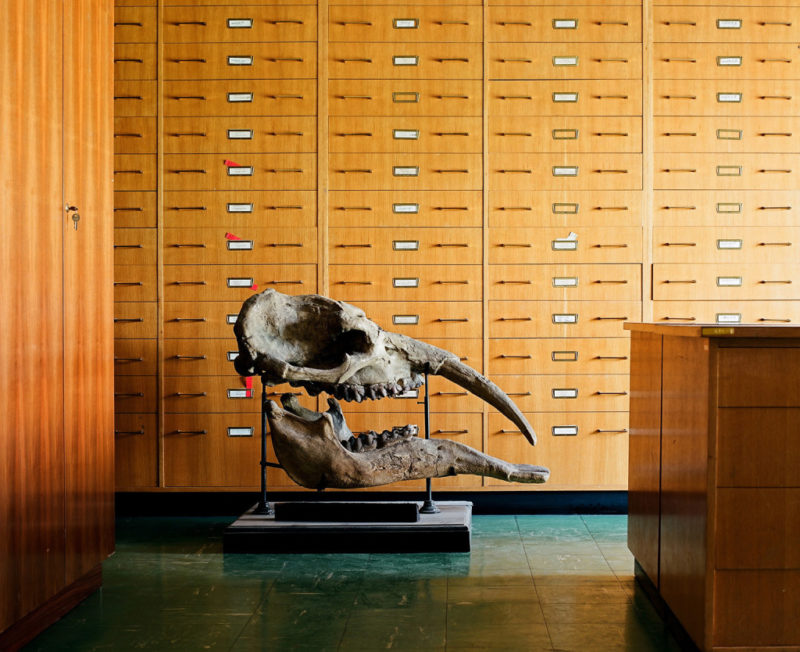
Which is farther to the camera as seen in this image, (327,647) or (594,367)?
(594,367)

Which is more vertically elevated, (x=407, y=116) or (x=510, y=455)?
(x=407, y=116)

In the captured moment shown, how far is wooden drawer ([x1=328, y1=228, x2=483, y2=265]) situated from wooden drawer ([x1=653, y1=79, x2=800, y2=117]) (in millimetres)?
1246

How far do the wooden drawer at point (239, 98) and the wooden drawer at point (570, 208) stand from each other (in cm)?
115

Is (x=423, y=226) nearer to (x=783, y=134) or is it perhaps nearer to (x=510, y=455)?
(x=510, y=455)

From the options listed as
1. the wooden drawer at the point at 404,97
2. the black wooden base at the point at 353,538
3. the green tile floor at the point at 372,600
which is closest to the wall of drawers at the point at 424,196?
the wooden drawer at the point at 404,97

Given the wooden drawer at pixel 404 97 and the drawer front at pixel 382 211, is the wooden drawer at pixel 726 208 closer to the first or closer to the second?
the drawer front at pixel 382 211

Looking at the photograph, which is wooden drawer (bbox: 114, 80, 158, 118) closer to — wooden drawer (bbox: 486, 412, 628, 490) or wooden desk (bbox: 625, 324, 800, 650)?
wooden drawer (bbox: 486, 412, 628, 490)

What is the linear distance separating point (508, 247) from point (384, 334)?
4.43 feet

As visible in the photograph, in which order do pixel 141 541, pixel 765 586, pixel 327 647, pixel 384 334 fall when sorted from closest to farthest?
1. pixel 765 586
2. pixel 327 647
3. pixel 384 334
4. pixel 141 541

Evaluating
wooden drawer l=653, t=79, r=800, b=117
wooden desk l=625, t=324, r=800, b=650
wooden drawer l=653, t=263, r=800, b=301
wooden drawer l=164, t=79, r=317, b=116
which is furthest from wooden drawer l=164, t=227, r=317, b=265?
wooden desk l=625, t=324, r=800, b=650

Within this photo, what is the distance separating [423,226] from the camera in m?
4.85

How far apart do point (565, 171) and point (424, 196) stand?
77 centimetres

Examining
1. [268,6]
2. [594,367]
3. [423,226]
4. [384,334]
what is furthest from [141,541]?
[268,6]

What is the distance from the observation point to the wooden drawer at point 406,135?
485cm
